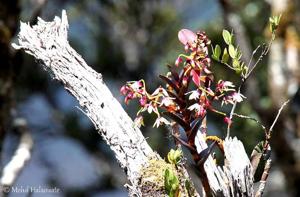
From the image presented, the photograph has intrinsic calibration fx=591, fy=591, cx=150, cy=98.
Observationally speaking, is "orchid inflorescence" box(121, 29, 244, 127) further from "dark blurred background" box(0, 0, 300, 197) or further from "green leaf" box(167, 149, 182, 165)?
"dark blurred background" box(0, 0, 300, 197)

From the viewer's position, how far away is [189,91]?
0.79 meters

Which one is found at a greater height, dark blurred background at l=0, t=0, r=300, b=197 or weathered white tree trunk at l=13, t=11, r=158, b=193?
dark blurred background at l=0, t=0, r=300, b=197

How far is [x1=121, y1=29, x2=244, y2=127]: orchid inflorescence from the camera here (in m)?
0.77

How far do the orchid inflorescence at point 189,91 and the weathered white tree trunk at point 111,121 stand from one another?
0.05m

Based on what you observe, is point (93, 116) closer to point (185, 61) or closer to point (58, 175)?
point (185, 61)

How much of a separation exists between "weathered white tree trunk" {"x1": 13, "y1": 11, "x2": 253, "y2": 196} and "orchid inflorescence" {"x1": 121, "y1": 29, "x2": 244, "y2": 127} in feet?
0.17

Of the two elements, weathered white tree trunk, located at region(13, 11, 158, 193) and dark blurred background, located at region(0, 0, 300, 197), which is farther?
dark blurred background, located at region(0, 0, 300, 197)

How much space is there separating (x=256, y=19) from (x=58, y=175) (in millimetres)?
2519

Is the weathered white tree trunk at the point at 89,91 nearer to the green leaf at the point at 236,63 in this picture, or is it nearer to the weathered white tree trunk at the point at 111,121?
the weathered white tree trunk at the point at 111,121

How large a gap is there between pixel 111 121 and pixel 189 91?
129 mm

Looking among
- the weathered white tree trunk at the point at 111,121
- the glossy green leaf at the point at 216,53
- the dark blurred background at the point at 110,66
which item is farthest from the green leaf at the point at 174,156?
the dark blurred background at the point at 110,66

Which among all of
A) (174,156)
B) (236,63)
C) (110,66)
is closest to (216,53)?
(236,63)

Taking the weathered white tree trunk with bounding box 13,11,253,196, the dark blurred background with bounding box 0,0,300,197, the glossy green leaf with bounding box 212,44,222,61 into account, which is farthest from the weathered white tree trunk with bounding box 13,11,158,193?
the dark blurred background with bounding box 0,0,300,197

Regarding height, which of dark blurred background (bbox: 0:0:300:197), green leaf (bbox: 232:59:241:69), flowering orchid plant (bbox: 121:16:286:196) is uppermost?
dark blurred background (bbox: 0:0:300:197)
